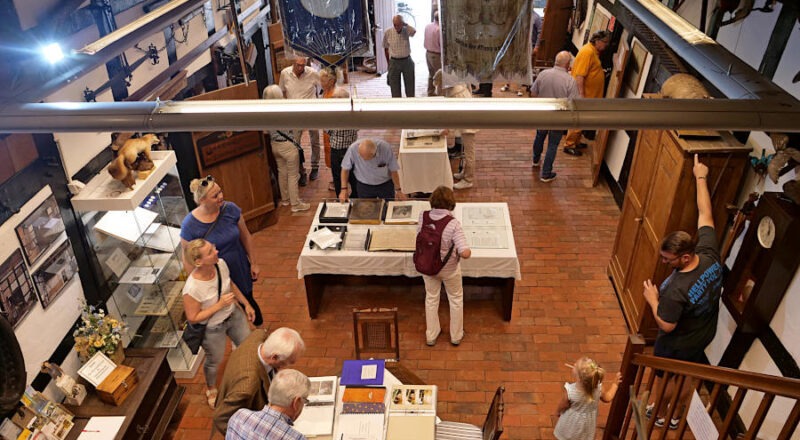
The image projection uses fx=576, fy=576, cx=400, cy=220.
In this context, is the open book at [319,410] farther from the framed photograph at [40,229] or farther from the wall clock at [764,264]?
the wall clock at [764,264]

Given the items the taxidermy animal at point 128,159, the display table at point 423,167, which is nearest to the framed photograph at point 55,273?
the taxidermy animal at point 128,159

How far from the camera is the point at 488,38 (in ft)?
A: 12.9

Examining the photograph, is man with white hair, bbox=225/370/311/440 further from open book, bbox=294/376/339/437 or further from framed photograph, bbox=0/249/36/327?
framed photograph, bbox=0/249/36/327

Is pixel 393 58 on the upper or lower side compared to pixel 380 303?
upper

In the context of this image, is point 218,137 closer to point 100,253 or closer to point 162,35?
point 162,35

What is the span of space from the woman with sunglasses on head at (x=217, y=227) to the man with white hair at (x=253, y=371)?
3.71ft

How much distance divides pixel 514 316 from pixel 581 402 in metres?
2.09

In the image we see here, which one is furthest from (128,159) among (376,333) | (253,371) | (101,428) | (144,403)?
(376,333)

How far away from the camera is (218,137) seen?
6.66m

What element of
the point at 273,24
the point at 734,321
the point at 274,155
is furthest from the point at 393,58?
the point at 734,321

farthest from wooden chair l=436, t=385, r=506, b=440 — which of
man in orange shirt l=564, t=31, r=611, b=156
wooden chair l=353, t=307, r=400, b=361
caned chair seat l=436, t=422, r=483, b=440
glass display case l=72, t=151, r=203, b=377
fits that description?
man in orange shirt l=564, t=31, r=611, b=156

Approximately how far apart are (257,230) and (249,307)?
2632mm

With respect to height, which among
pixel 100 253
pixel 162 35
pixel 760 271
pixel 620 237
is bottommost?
pixel 620 237

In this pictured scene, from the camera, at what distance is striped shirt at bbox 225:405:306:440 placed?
3160 mm
